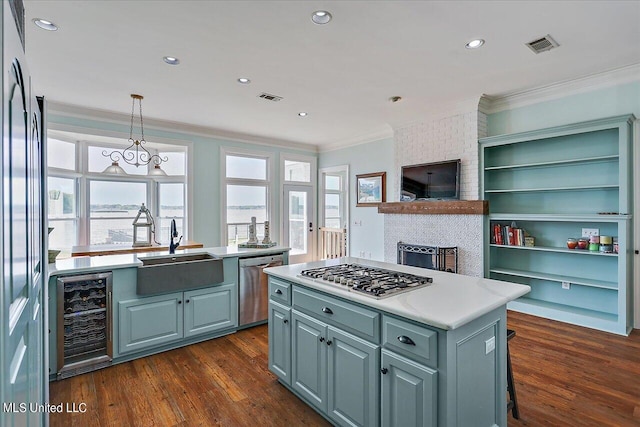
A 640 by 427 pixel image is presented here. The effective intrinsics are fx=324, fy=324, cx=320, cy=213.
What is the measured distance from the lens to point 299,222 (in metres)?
7.19

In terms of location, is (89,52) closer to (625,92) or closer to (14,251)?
(14,251)

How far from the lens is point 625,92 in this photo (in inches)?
138

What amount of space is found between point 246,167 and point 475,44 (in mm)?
4606

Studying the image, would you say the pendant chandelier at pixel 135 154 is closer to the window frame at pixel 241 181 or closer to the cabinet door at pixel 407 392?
the window frame at pixel 241 181

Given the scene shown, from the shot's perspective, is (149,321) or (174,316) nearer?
(149,321)

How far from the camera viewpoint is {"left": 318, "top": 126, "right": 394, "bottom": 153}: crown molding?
5.92 metres

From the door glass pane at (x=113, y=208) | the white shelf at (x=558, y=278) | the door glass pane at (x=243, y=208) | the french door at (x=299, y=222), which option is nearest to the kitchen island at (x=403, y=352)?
the white shelf at (x=558, y=278)

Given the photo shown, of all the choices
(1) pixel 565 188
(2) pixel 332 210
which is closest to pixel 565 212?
(1) pixel 565 188

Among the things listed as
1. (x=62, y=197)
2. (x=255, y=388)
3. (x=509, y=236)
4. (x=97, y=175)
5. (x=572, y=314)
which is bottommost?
(x=255, y=388)

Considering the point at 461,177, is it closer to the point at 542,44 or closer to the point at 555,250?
the point at 555,250

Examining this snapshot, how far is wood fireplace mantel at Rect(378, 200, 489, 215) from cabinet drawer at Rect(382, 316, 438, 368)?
3245 millimetres

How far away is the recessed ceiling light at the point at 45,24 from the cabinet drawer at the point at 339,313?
284cm

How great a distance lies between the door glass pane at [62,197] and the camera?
4.71 metres

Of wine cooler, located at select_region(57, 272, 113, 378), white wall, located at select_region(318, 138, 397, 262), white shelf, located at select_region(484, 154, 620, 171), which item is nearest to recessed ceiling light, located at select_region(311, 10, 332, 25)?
wine cooler, located at select_region(57, 272, 113, 378)
